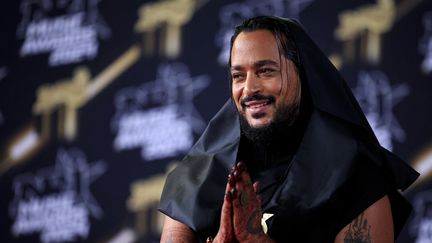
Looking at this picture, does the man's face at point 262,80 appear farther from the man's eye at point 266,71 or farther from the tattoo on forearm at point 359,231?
the tattoo on forearm at point 359,231

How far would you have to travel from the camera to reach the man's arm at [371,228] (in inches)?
79.7

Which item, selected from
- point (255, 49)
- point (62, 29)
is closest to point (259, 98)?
point (255, 49)

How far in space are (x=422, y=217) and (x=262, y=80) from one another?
4.80 feet

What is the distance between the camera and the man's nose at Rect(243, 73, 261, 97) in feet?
6.77

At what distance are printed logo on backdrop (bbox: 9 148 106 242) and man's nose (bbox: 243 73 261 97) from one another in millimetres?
2053

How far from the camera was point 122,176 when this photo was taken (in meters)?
3.98

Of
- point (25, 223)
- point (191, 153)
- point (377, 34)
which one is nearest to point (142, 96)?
point (25, 223)

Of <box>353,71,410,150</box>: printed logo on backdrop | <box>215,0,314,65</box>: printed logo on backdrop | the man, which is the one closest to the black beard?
the man

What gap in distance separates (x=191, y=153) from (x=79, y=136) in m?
1.89

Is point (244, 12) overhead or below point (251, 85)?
overhead

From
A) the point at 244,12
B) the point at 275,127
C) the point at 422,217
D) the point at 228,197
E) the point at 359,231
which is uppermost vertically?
the point at 244,12

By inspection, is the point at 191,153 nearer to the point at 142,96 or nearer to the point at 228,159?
the point at 228,159

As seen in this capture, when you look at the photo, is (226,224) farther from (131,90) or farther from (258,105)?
(131,90)

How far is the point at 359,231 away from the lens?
6.65 feet
